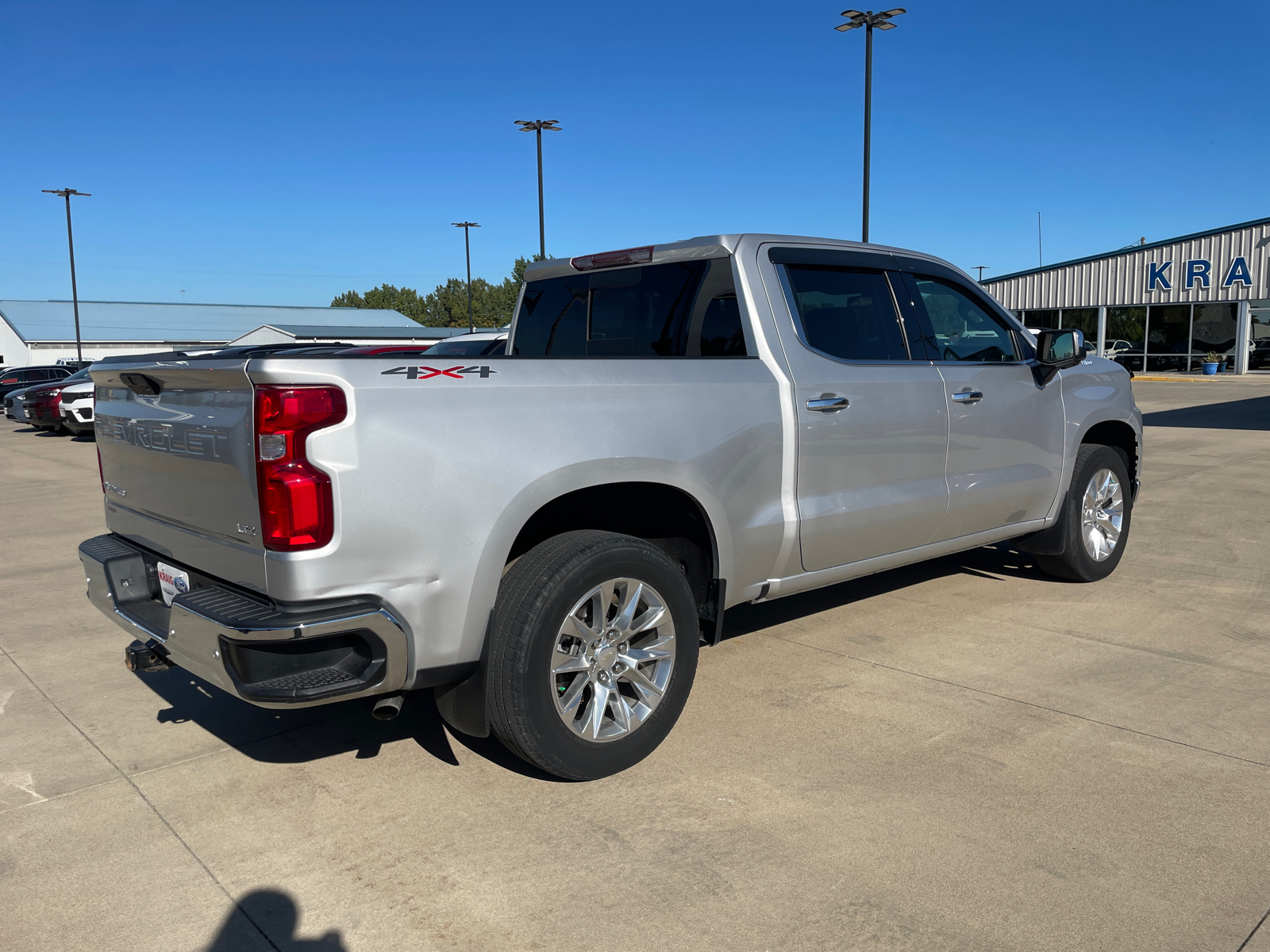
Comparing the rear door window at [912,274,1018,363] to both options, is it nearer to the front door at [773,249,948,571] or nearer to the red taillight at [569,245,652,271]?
the front door at [773,249,948,571]

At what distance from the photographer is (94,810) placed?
339cm

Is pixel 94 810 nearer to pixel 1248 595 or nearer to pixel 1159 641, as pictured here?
pixel 1159 641

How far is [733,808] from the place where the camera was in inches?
131

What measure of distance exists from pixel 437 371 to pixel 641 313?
5.57 feet

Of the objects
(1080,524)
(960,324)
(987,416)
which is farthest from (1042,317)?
(987,416)

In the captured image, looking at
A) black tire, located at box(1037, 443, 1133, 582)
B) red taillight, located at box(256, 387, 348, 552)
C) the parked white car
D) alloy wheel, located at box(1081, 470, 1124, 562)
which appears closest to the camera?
red taillight, located at box(256, 387, 348, 552)

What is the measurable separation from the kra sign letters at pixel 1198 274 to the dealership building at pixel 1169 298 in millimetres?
28

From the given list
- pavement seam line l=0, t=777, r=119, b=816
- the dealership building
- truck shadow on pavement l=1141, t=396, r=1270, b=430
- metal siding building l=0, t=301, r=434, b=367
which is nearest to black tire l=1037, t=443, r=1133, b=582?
pavement seam line l=0, t=777, r=119, b=816

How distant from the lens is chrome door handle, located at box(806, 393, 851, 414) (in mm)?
4160

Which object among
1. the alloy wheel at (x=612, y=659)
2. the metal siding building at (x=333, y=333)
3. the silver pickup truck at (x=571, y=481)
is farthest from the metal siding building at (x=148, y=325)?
the alloy wheel at (x=612, y=659)

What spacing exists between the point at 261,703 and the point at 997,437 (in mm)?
3872

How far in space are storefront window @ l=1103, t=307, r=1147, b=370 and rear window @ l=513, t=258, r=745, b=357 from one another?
3715 cm

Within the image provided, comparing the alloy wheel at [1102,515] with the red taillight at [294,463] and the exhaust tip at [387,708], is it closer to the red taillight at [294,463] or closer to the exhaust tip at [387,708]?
the exhaust tip at [387,708]

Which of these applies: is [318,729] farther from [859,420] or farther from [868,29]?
[868,29]
